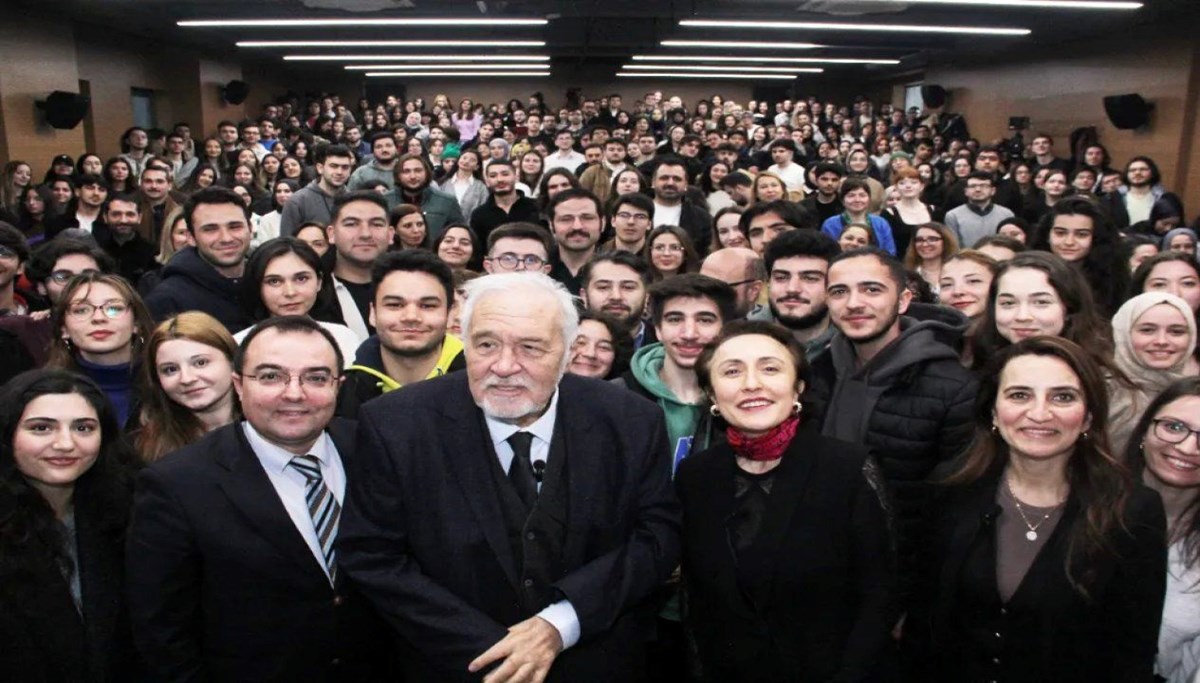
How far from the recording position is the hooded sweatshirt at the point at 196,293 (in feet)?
12.1

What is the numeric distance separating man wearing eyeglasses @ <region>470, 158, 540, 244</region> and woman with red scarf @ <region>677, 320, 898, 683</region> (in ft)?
13.8

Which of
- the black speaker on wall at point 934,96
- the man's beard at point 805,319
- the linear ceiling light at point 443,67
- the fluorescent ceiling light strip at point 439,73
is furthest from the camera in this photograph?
the fluorescent ceiling light strip at point 439,73

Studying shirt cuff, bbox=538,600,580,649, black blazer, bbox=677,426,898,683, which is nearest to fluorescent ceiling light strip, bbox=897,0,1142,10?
black blazer, bbox=677,426,898,683

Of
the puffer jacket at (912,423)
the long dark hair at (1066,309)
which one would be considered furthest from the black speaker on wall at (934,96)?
the puffer jacket at (912,423)

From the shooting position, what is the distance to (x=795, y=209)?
4.61 meters

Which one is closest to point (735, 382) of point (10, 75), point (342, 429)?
point (342, 429)

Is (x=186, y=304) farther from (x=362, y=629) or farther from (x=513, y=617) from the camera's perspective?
(x=513, y=617)

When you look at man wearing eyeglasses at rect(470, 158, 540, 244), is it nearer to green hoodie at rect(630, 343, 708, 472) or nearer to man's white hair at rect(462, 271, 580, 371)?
green hoodie at rect(630, 343, 708, 472)

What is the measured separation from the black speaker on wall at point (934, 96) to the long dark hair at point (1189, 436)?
16682mm

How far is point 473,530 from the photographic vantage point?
6.31 ft

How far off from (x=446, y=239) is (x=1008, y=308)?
2.80 m

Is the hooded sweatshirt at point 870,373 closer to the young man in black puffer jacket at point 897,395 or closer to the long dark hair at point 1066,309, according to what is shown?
the young man in black puffer jacket at point 897,395

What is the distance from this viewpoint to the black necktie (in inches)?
78.0

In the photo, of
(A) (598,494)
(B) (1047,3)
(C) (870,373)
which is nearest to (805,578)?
(A) (598,494)
